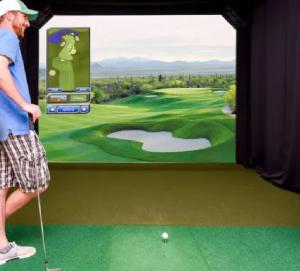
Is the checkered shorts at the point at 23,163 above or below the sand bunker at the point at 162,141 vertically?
above

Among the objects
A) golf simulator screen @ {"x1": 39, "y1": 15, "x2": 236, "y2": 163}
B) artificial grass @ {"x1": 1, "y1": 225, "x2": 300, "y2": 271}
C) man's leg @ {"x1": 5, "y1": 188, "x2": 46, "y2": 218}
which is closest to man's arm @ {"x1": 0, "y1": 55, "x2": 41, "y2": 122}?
man's leg @ {"x1": 5, "y1": 188, "x2": 46, "y2": 218}

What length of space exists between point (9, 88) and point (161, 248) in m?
1.11

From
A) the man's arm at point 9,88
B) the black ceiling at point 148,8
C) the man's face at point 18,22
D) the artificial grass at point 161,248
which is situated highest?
the black ceiling at point 148,8

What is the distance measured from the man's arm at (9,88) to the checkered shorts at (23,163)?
0.60 feet

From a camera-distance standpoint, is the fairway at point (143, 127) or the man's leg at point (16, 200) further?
the fairway at point (143, 127)

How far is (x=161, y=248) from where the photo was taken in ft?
8.19

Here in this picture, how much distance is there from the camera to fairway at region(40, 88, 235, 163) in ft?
20.3

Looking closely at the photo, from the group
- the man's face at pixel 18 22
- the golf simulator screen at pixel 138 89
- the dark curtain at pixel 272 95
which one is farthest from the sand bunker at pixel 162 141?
the man's face at pixel 18 22

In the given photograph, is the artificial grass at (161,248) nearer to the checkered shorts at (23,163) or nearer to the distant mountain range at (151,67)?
the checkered shorts at (23,163)

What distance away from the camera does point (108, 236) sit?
8.94ft

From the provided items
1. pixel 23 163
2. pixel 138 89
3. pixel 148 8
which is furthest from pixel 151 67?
pixel 23 163

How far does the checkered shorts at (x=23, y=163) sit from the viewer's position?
88.2 inches

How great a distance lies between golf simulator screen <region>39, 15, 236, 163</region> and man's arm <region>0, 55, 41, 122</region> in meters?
4.04

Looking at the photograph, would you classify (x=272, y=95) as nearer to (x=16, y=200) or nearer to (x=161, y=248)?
(x=161, y=248)
